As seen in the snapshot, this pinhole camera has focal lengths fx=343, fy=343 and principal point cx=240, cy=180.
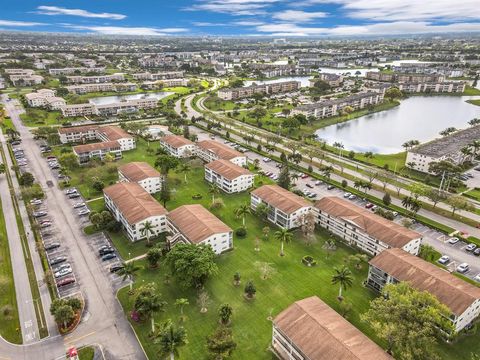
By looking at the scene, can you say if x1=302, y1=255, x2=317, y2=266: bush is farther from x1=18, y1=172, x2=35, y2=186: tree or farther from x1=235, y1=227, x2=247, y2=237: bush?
x1=18, y1=172, x2=35, y2=186: tree

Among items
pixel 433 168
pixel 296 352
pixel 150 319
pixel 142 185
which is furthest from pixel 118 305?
pixel 433 168

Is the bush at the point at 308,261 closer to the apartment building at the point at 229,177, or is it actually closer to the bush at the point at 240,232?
the bush at the point at 240,232

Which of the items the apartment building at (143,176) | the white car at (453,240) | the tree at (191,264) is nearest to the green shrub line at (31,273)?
the tree at (191,264)

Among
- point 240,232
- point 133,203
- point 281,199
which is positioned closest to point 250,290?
point 240,232

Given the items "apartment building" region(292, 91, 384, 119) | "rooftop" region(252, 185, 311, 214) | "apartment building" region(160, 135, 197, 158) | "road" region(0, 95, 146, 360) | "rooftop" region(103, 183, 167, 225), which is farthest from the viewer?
"apartment building" region(292, 91, 384, 119)

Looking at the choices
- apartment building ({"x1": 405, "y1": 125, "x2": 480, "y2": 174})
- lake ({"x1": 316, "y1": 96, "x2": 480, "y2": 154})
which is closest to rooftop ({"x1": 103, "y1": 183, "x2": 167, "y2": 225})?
apartment building ({"x1": 405, "y1": 125, "x2": 480, "y2": 174})

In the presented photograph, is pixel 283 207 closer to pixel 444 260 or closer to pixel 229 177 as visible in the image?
pixel 229 177

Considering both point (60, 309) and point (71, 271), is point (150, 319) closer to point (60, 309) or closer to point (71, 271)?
point (60, 309)
